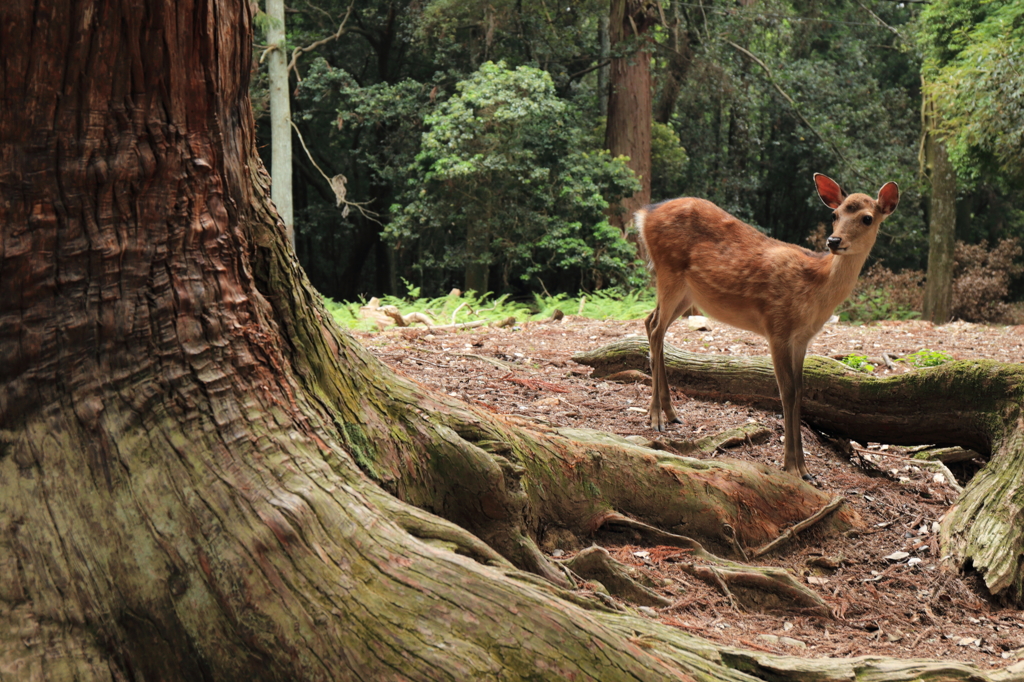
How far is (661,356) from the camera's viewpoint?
6398 mm

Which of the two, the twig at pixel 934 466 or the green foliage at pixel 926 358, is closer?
the twig at pixel 934 466

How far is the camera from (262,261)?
301 centimetres

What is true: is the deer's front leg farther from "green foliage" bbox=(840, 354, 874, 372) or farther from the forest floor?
"green foliage" bbox=(840, 354, 874, 372)

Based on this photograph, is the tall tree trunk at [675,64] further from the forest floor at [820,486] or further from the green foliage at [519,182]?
the forest floor at [820,486]

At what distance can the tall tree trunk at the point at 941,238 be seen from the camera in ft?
57.2

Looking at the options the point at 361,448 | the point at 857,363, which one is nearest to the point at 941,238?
the point at 857,363

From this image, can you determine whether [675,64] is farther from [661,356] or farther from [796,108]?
[661,356]

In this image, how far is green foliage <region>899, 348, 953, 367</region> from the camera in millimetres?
8172

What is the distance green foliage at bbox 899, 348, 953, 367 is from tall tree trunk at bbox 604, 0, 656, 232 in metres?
9.72

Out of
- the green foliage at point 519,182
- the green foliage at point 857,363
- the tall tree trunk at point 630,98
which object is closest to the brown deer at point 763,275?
the green foliage at point 857,363

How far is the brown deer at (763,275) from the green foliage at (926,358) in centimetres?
294

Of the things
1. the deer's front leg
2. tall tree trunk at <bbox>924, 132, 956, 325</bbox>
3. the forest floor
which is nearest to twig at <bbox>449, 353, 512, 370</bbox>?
the forest floor

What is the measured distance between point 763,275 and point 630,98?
13301 millimetres

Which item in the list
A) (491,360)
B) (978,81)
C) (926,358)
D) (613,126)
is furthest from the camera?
(613,126)
